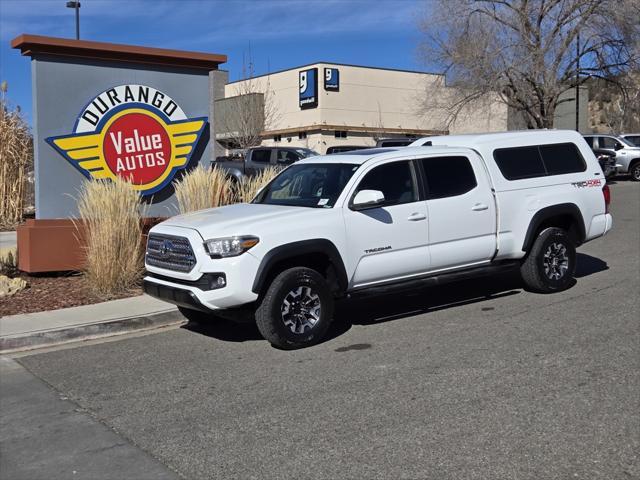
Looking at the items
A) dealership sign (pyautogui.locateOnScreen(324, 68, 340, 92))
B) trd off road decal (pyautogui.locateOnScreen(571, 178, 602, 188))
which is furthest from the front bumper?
dealership sign (pyautogui.locateOnScreen(324, 68, 340, 92))

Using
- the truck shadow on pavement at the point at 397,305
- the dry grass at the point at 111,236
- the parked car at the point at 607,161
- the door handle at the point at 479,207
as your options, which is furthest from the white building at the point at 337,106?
the door handle at the point at 479,207

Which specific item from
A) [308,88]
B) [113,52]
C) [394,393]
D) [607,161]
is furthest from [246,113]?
[394,393]

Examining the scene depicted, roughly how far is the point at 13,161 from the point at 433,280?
9869 millimetres

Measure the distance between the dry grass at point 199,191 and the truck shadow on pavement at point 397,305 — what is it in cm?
251

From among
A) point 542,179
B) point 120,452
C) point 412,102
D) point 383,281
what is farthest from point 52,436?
point 412,102

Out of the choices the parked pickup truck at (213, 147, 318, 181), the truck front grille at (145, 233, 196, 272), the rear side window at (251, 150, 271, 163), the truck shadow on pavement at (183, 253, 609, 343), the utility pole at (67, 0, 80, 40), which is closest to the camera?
the truck front grille at (145, 233, 196, 272)

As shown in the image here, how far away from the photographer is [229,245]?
22.2 feet

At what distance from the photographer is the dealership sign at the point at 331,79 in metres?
45.6

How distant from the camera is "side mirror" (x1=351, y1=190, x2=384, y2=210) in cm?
736

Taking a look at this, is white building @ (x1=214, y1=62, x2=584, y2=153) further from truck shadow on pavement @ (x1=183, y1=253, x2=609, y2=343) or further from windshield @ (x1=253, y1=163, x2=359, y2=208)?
windshield @ (x1=253, y1=163, x2=359, y2=208)

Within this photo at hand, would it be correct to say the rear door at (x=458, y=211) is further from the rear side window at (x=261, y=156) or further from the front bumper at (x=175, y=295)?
the rear side window at (x=261, y=156)

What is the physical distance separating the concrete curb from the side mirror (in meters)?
2.65

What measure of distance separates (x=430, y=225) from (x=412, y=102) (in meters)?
44.1

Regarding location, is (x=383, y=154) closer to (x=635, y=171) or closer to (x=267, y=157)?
(x=267, y=157)
